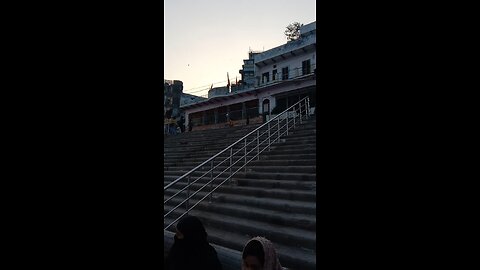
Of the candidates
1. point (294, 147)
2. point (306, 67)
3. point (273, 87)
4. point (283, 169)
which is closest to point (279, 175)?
point (283, 169)

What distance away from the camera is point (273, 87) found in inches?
897

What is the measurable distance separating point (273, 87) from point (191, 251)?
19.9m

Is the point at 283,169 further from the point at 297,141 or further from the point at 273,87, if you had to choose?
the point at 273,87

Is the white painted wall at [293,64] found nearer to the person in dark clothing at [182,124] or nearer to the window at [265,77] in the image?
the window at [265,77]

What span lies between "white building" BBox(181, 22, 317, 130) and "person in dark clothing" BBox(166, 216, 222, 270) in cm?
1664

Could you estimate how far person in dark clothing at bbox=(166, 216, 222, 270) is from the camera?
11.2 ft

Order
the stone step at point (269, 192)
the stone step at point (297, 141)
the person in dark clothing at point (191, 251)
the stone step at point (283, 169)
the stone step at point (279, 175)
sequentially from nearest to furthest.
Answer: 1. the person in dark clothing at point (191, 251)
2. the stone step at point (269, 192)
3. the stone step at point (279, 175)
4. the stone step at point (283, 169)
5. the stone step at point (297, 141)

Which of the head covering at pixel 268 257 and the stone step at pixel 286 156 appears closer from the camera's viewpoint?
the head covering at pixel 268 257

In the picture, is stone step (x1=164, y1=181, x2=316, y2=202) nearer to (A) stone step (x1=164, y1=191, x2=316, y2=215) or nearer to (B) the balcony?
(A) stone step (x1=164, y1=191, x2=316, y2=215)

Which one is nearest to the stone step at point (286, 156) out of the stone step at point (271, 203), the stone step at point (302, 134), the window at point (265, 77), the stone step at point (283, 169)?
the stone step at point (283, 169)

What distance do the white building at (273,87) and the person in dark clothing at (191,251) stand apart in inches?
655

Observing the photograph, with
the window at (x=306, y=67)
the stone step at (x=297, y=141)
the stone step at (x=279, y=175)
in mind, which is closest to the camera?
the stone step at (x=279, y=175)

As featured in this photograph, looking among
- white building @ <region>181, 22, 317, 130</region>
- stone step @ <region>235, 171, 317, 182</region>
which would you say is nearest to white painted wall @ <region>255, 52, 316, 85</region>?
white building @ <region>181, 22, 317, 130</region>

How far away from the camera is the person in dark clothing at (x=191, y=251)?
11.2 ft
